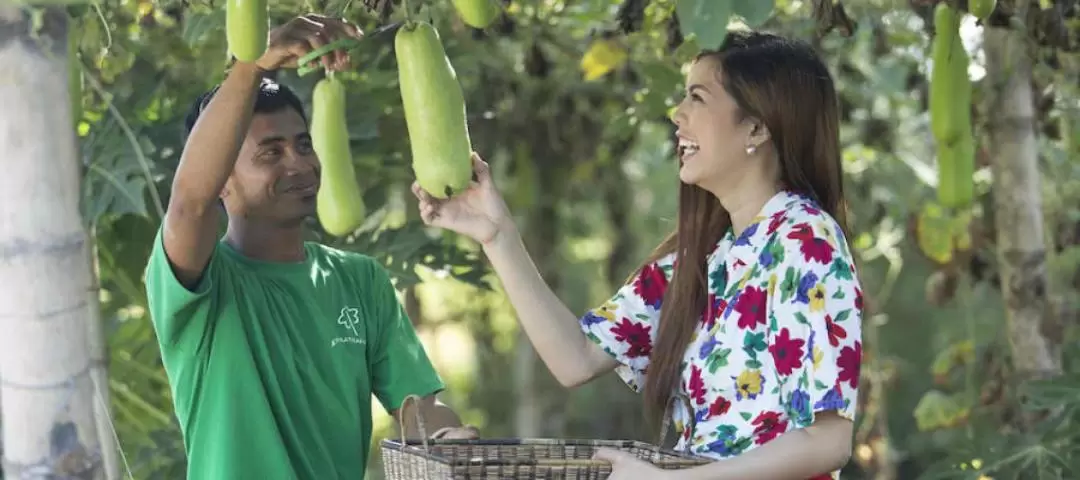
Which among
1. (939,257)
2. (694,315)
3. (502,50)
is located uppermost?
(502,50)

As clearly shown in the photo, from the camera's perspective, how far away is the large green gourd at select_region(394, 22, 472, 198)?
9.18 feet

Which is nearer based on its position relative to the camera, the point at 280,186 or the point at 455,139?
the point at 455,139

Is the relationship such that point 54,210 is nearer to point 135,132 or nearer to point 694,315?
point 694,315

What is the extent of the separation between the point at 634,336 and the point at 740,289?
37 centimetres

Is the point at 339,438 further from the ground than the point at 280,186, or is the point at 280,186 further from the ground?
the point at 280,186

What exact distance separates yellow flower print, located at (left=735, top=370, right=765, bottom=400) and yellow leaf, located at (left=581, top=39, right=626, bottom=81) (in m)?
2.53

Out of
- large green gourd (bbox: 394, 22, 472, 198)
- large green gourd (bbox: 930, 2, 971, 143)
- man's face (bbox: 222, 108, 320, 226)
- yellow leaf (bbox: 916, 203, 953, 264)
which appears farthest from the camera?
yellow leaf (bbox: 916, 203, 953, 264)

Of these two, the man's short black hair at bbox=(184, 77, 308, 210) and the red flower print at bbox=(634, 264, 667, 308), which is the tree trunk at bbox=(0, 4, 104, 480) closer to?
the man's short black hair at bbox=(184, 77, 308, 210)

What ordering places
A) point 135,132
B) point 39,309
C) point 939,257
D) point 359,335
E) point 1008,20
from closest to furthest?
1. point 39,309
2. point 359,335
3. point 1008,20
4. point 135,132
5. point 939,257

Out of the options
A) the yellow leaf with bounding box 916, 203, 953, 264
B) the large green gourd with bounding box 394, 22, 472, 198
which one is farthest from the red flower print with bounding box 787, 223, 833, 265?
the yellow leaf with bounding box 916, 203, 953, 264

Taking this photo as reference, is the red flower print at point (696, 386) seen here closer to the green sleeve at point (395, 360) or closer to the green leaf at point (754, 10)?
the green sleeve at point (395, 360)

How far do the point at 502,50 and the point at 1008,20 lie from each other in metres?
2.83

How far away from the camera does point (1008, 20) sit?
3900 millimetres

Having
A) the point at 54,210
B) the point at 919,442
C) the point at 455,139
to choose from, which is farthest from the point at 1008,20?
the point at 919,442
